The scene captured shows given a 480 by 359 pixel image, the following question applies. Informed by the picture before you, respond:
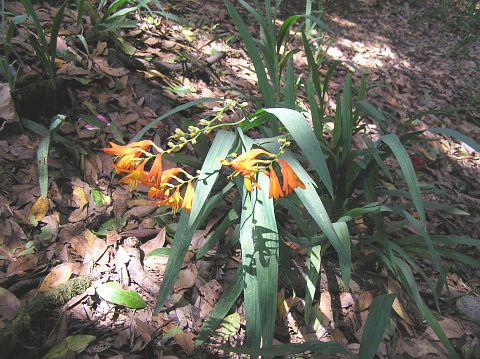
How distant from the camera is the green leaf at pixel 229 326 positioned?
4.09 feet

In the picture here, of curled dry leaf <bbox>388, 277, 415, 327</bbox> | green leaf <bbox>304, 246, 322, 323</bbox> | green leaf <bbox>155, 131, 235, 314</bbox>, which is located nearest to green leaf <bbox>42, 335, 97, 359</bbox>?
green leaf <bbox>155, 131, 235, 314</bbox>

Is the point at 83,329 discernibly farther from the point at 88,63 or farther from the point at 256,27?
the point at 256,27

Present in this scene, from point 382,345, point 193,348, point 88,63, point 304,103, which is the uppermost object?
point 88,63

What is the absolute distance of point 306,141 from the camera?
3.24 ft

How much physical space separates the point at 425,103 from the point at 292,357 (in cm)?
251

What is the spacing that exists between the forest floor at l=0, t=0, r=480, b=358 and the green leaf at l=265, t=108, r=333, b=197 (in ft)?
2.07

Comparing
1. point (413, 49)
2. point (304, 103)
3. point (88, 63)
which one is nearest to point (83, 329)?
point (88, 63)

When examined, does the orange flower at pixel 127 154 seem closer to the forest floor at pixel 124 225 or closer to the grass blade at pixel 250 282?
the grass blade at pixel 250 282

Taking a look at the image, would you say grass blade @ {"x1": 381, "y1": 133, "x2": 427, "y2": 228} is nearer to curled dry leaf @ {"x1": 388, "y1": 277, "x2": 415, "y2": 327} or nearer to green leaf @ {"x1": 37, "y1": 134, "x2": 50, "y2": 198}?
curled dry leaf @ {"x1": 388, "y1": 277, "x2": 415, "y2": 327}

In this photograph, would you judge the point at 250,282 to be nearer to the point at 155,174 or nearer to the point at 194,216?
the point at 194,216

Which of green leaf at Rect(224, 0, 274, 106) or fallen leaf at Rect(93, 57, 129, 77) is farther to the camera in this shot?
fallen leaf at Rect(93, 57, 129, 77)

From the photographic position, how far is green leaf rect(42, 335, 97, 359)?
1036 millimetres

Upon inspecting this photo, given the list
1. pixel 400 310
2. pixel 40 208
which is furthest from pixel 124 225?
pixel 400 310

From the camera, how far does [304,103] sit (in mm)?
2447
